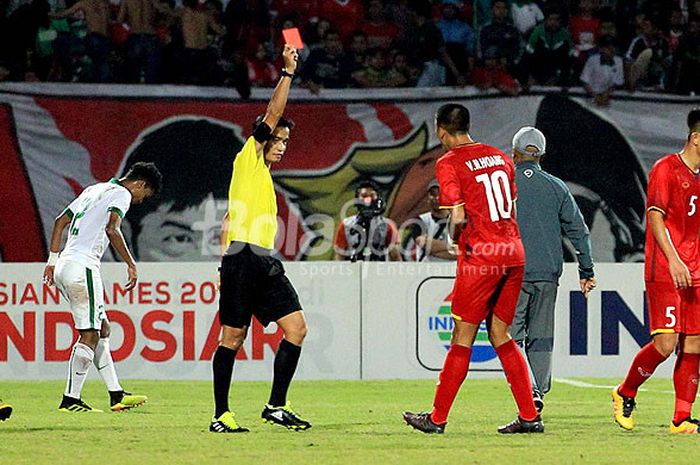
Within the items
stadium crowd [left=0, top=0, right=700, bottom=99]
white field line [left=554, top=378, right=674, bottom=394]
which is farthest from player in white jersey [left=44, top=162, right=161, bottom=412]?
stadium crowd [left=0, top=0, right=700, bottom=99]

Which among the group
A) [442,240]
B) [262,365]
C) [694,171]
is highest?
[694,171]

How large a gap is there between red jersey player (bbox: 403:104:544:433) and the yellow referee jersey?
3.90 feet

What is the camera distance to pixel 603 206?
62.1ft

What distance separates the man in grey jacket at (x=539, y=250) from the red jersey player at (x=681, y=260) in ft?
4.22

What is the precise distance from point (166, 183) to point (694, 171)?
34.2 ft

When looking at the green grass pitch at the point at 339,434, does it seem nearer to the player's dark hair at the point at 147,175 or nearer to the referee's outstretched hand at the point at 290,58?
the player's dark hair at the point at 147,175

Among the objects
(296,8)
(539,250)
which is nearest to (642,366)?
(539,250)

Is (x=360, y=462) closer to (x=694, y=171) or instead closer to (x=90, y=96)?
(x=694, y=171)

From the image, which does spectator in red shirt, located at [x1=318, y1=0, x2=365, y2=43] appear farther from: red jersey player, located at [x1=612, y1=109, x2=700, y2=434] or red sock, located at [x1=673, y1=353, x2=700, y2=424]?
red sock, located at [x1=673, y1=353, x2=700, y2=424]

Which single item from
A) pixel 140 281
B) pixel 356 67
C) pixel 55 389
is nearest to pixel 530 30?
pixel 356 67

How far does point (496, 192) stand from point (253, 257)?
5.52 ft

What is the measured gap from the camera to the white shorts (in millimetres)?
11430

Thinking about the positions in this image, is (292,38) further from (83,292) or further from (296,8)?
(296,8)

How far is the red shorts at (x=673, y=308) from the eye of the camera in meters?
9.21
